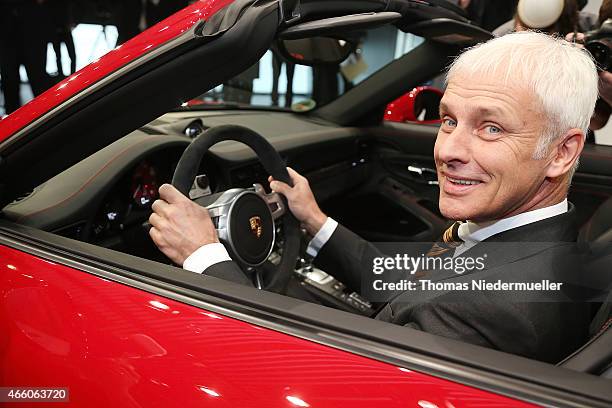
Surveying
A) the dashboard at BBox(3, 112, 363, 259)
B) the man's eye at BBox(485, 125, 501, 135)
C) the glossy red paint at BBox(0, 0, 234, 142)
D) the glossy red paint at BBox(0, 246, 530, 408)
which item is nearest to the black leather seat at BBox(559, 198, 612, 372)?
the glossy red paint at BBox(0, 246, 530, 408)

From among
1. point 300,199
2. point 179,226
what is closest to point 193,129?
point 300,199

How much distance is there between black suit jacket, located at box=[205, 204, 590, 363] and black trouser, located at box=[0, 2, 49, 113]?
17.7 feet

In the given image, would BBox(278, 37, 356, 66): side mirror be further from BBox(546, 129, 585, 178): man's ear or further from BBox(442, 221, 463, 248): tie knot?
BBox(546, 129, 585, 178): man's ear

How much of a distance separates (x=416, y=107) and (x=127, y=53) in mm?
2353

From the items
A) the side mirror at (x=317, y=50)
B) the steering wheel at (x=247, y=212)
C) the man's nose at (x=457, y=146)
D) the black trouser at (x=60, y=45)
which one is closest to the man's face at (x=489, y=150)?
the man's nose at (x=457, y=146)

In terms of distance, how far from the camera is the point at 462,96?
3.65 ft

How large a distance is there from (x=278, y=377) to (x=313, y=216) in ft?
2.99

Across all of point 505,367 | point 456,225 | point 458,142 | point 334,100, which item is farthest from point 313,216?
point 334,100

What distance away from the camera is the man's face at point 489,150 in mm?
1046

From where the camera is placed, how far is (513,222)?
1103 millimetres

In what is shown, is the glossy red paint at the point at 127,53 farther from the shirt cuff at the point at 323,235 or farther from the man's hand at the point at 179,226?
the shirt cuff at the point at 323,235

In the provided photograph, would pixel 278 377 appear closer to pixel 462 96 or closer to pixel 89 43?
pixel 462 96

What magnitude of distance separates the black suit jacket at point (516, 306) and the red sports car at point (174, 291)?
0.10 m

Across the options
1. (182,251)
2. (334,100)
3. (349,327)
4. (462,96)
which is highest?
(462,96)
